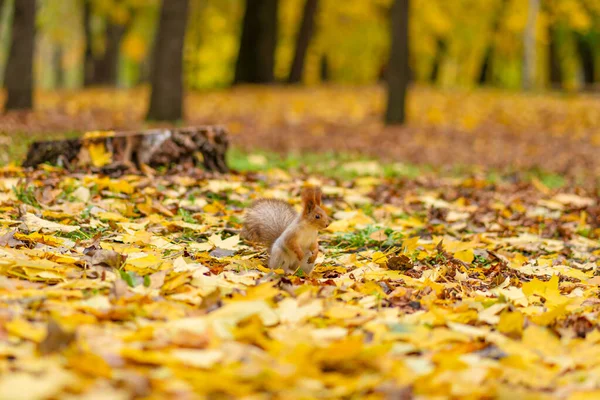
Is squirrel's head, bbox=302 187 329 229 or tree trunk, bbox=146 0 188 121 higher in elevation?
tree trunk, bbox=146 0 188 121

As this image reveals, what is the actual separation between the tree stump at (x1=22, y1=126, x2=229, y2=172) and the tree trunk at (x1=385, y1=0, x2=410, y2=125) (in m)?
7.30

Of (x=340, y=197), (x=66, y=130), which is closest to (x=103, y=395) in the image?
(x=340, y=197)

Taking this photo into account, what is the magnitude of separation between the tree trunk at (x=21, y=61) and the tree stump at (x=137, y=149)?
5817 millimetres

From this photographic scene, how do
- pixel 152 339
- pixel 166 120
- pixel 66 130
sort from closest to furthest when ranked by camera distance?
pixel 152 339 → pixel 66 130 → pixel 166 120

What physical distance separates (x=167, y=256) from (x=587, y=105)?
1573cm

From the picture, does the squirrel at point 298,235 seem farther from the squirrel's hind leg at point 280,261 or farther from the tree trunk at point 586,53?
the tree trunk at point 586,53

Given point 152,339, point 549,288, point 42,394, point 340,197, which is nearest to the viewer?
point 42,394

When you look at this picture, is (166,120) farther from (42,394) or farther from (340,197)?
(42,394)

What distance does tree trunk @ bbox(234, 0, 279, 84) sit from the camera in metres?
21.1

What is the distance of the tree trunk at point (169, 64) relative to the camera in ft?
38.9

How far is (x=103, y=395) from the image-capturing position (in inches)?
76.0

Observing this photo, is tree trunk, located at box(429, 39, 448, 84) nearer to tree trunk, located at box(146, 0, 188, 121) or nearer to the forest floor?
tree trunk, located at box(146, 0, 188, 121)

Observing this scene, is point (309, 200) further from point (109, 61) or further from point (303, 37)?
point (109, 61)

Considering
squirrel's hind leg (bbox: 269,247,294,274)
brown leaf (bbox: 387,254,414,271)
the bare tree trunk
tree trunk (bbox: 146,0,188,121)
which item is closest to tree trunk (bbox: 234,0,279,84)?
the bare tree trunk
